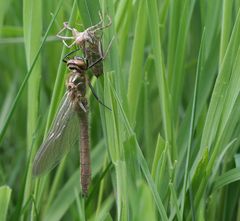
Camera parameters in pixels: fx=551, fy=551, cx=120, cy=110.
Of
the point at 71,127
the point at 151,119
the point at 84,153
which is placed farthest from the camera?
the point at 151,119

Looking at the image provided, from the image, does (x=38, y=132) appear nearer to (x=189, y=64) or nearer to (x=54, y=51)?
(x=54, y=51)

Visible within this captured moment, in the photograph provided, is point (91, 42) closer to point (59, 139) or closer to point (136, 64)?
point (136, 64)

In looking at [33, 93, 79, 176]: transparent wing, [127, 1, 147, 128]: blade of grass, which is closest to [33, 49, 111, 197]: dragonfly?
[33, 93, 79, 176]: transparent wing

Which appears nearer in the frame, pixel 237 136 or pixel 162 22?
pixel 237 136

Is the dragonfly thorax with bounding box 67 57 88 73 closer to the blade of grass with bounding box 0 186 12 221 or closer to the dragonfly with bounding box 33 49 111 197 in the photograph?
the dragonfly with bounding box 33 49 111 197

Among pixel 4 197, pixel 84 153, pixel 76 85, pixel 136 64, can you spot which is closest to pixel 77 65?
pixel 76 85

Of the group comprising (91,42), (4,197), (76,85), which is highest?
(91,42)

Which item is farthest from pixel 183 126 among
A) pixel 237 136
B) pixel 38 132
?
pixel 38 132
